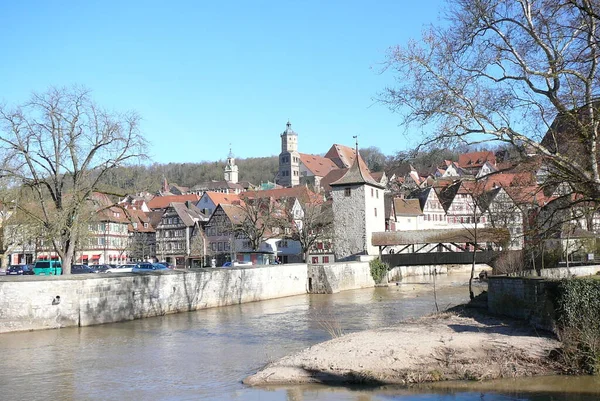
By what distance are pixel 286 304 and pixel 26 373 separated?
17407 millimetres

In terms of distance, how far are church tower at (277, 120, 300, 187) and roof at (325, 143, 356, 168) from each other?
21.8 ft

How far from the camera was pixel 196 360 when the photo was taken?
14992mm

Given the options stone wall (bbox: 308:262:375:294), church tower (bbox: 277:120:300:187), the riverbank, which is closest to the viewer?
the riverbank

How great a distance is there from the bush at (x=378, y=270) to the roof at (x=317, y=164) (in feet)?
214

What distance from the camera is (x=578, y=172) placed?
34.2 ft

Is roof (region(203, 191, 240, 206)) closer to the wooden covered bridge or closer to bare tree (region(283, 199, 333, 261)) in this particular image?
bare tree (region(283, 199, 333, 261))

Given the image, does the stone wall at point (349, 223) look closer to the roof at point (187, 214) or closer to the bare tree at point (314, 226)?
the bare tree at point (314, 226)

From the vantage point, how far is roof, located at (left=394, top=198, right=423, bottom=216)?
64250 mm

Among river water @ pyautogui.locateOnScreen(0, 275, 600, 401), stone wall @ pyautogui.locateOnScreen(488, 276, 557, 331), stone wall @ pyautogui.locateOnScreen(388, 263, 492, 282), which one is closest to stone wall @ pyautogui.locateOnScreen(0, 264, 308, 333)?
river water @ pyautogui.locateOnScreen(0, 275, 600, 401)

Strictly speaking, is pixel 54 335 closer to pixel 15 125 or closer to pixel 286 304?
pixel 15 125

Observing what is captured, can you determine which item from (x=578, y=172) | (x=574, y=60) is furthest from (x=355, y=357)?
(x=574, y=60)

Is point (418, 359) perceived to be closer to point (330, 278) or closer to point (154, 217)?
point (330, 278)

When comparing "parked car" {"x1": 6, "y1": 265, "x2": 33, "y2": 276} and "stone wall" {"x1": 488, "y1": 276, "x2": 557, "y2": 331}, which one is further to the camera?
"parked car" {"x1": 6, "y1": 265, "x2": 33, "y2": 276}

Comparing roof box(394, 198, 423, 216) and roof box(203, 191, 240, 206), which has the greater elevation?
roof box(203, 191, 240, 206)
